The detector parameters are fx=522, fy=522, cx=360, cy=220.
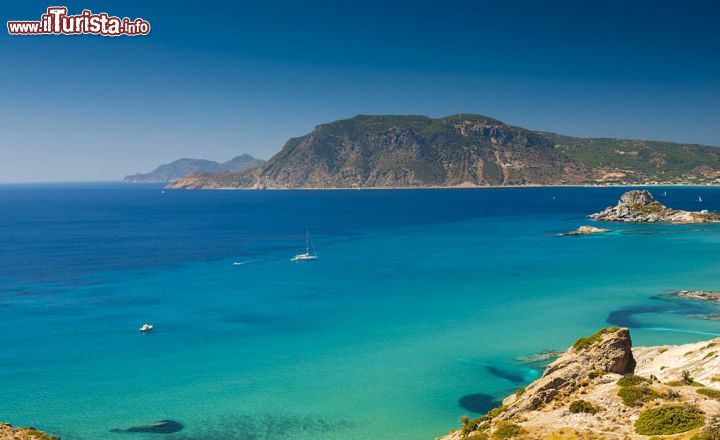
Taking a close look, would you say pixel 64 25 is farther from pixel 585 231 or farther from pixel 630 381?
pixel 585 231

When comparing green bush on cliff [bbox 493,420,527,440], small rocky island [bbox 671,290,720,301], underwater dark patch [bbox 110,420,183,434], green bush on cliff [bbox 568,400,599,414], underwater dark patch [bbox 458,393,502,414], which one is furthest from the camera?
small rocky island [bbox 671,290,720,301]

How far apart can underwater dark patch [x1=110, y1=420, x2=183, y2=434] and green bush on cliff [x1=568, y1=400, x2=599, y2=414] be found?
29516 millimetres

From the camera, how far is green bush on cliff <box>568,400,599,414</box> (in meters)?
26.1

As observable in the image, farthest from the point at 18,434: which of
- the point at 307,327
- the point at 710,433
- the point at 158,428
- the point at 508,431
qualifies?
the point at 307,327

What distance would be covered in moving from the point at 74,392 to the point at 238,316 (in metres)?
27.6

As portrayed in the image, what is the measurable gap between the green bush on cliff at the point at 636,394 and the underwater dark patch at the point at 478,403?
Result: 58.5 ft

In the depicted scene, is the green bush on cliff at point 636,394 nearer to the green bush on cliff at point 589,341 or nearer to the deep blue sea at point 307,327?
the green bush on cliff at point 589,341

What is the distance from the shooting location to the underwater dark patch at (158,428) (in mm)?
40344

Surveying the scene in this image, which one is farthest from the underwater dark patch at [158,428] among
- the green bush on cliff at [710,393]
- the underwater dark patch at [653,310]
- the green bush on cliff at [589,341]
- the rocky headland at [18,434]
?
the underwater dark patch at [653,310]

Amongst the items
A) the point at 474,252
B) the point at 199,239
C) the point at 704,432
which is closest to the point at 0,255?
the point at 199,239

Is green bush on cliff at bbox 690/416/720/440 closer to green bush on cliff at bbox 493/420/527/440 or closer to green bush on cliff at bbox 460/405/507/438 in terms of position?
green bush on cliff at bbox 493/420/527/440

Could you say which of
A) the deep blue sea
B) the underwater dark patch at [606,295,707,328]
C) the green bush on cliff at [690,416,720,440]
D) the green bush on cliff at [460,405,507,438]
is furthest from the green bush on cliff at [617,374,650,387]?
the underwater dark patch at [606,295,707,328]

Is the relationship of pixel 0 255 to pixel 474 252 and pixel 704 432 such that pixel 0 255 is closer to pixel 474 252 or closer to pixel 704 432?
pixel 474 252

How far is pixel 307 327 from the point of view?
68.0 metres
